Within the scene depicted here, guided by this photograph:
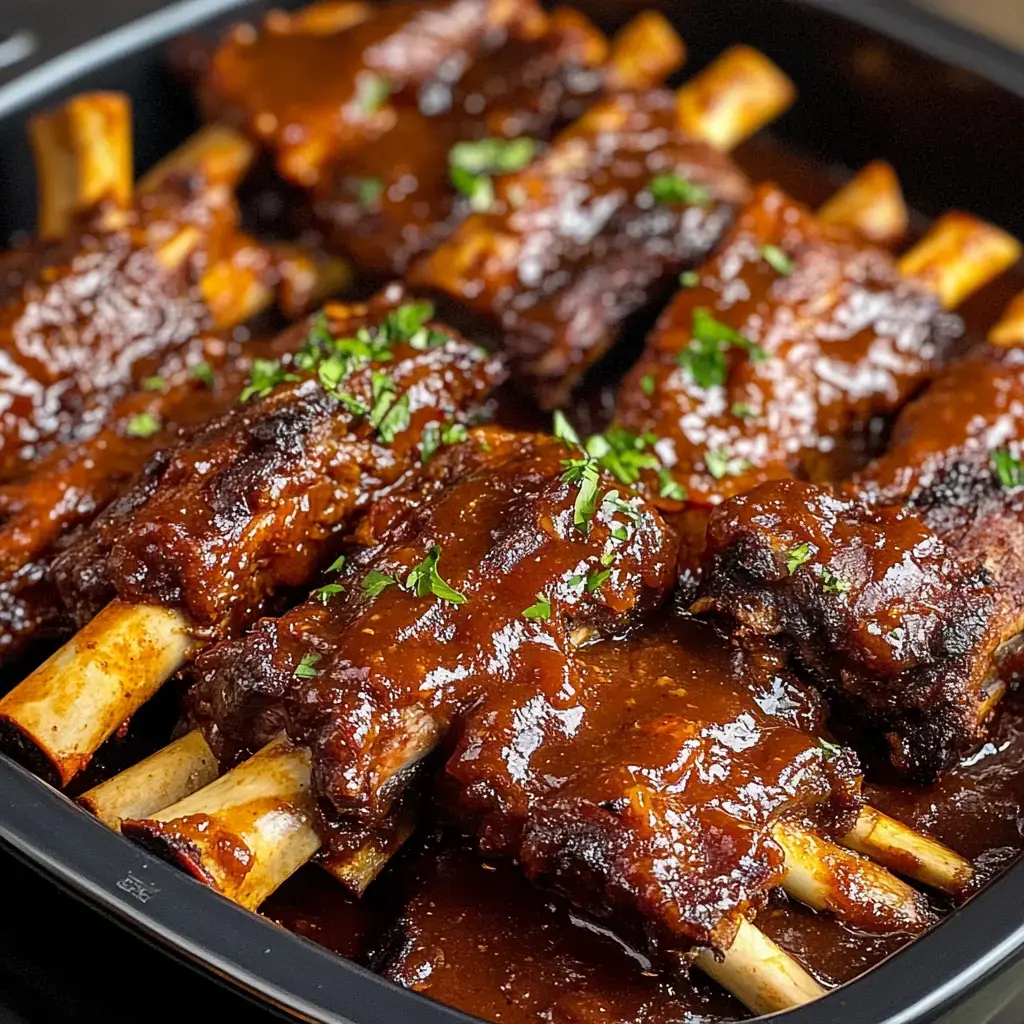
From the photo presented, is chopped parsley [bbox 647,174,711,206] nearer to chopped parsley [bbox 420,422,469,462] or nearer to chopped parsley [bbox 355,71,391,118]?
chopped parsley [bbox 355,71,391,118]

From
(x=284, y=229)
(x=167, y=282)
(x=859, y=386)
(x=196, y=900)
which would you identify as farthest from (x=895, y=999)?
(x=284, y=229)

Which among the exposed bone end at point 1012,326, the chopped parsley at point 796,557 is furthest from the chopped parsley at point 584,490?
the exposed bone end at point 1012,326

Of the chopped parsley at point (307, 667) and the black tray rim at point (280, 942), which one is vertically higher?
the chopped parsley at point (307, 667)

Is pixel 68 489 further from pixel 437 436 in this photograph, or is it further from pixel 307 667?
pixel 307 667

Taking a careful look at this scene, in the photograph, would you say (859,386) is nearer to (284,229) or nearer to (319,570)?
(319,570)

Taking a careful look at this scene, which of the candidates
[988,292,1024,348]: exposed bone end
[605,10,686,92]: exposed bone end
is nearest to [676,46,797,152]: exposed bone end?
[605,10,686,92]: exposed bone end

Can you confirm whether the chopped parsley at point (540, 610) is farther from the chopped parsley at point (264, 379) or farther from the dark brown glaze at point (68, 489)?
the dark brown glaze at point (68, 489)

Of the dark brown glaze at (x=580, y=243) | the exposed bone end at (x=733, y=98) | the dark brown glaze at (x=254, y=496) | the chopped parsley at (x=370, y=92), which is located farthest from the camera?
the exposed bone end at (x=733, y=98)

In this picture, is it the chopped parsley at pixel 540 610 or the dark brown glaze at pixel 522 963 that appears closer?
the dark brown glaze at pixel 522 963
